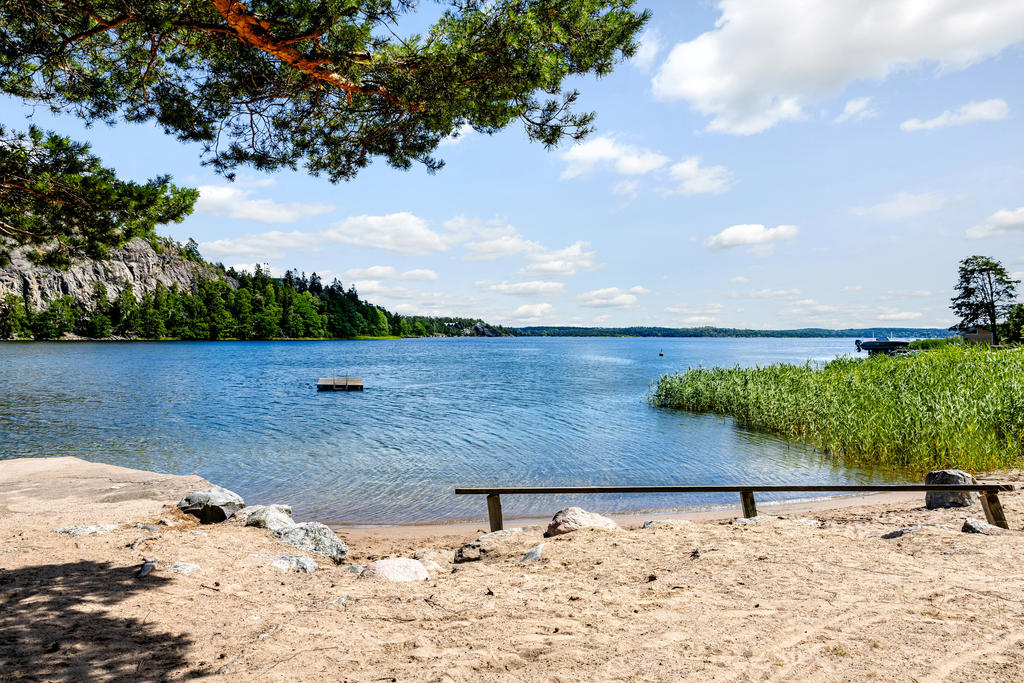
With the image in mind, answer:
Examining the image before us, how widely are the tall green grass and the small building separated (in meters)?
49.2

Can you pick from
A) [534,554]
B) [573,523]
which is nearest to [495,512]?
[573,523]

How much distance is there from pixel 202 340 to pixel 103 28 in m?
155

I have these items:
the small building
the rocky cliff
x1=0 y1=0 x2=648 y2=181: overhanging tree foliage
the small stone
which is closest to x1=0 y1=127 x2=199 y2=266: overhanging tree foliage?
x1=0 y1=0 x2=648 y2=181: overhanging tree foliage

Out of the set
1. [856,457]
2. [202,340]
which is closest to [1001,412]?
[856,457]

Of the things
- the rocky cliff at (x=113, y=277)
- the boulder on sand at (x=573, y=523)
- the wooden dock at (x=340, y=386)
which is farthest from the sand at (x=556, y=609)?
the rocky cliff at (x=113, y=277)

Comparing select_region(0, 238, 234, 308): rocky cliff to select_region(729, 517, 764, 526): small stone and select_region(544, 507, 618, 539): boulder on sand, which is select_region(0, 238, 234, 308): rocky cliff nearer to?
select_region(544, 507, 618, 539): boulder on sand

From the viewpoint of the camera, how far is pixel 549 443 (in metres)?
19.3

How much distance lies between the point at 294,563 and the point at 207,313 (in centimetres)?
15418

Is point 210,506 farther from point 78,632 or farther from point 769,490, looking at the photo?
point 769,490

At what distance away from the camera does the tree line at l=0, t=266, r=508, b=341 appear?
117938 mm

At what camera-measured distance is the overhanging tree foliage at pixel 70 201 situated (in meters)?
8.66

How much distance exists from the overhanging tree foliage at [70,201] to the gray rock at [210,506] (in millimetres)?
5094

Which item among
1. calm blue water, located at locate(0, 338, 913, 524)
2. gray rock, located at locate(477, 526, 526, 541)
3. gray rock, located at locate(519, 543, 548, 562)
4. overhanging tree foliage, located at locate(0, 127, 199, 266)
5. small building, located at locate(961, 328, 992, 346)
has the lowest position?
calm blue water, located at locate(0, 338, 913, 524)

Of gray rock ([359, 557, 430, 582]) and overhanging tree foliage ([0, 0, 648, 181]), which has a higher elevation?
overhanging tree foliage ([0, 0, 648, 181])
